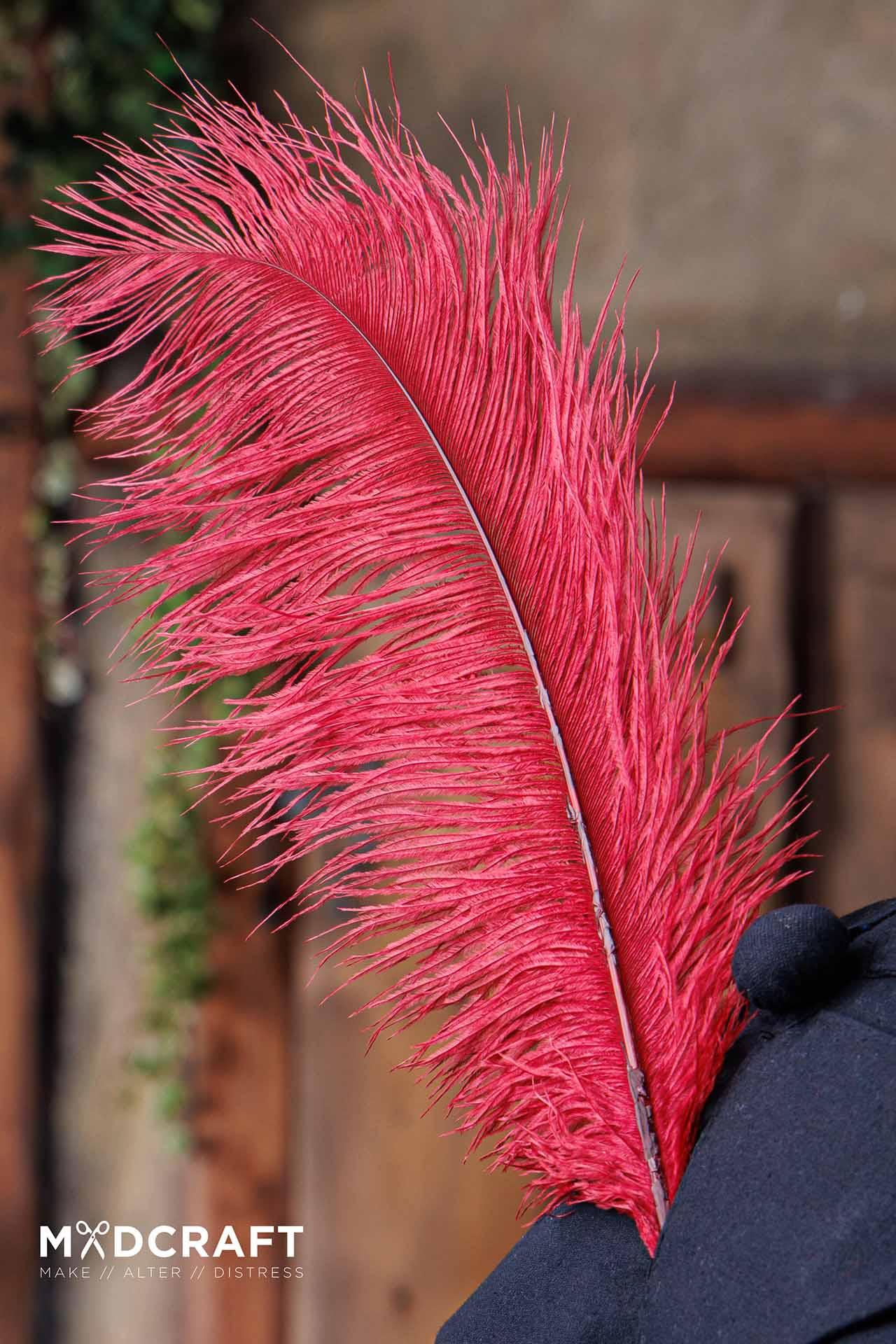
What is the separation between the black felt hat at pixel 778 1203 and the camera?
285 mm

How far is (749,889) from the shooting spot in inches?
15.0

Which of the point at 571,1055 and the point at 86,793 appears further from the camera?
the point at 86,793

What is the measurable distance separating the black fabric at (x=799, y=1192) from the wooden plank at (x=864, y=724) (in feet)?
2.22

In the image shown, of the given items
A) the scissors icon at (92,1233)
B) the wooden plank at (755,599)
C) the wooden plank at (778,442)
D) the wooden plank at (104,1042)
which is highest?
the wooden plank at (778,442)

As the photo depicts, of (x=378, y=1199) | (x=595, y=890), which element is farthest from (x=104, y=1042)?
(x=595, y=890)

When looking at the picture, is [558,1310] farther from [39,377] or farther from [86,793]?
[39,377]

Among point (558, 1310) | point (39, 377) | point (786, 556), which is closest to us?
point (558, 1310)

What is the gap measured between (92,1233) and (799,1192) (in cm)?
109

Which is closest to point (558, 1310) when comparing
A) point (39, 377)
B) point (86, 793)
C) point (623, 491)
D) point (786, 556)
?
point (623, 491)

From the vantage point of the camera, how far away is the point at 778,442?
101 centimetres

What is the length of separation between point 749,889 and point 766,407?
75 cm

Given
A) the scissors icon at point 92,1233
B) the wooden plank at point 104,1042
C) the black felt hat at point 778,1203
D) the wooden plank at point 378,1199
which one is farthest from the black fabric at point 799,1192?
the scissors icon at point 92,1233

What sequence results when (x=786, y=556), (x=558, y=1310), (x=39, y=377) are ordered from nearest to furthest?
1. (x=558, y=1310)
2. (x=786, y=556)
3. (x=39, y=377)

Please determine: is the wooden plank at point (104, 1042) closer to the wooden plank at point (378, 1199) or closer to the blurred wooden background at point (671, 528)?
the blurred wooden background at point (671, 528)
